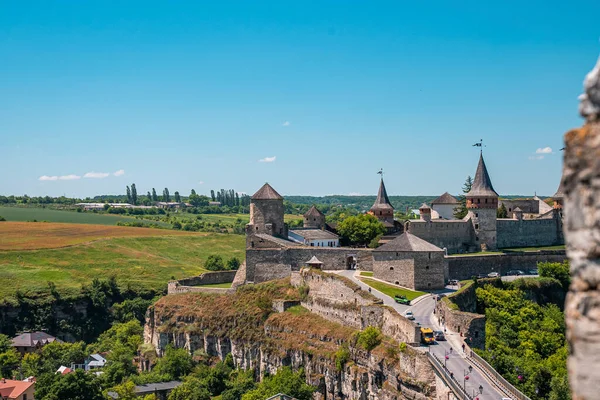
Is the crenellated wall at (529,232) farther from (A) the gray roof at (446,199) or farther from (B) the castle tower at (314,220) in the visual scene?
(B) the castle tower at (314,220)

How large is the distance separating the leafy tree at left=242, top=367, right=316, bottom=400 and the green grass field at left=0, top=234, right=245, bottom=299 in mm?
58759

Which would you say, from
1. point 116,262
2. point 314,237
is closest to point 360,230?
point 314,237

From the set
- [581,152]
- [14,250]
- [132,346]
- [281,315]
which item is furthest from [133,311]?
[581,152]

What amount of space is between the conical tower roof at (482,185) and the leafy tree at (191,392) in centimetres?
3434

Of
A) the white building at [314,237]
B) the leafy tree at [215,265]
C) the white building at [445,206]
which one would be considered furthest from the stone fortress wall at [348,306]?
the leafy tree at [215,265]

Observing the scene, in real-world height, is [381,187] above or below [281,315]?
above

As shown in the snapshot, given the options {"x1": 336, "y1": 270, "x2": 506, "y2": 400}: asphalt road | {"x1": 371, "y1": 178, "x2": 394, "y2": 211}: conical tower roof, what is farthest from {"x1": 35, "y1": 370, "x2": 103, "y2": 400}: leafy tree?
{"x1": 371, "y1": 178, "x2": 394, "y2": 211}: conical tower roof

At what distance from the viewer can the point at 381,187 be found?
88.4m

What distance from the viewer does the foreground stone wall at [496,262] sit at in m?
68.1

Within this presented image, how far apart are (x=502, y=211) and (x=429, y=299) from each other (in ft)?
125

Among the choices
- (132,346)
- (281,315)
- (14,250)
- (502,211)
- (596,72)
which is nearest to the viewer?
(596,72)

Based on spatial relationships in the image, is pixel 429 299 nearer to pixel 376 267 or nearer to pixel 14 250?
pixel 376 267

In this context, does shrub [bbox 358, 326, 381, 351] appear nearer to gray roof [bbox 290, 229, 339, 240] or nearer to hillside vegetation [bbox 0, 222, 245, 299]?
gray roof [bbox 290, 229, 339, 240]

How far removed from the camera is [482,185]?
75.3 m
